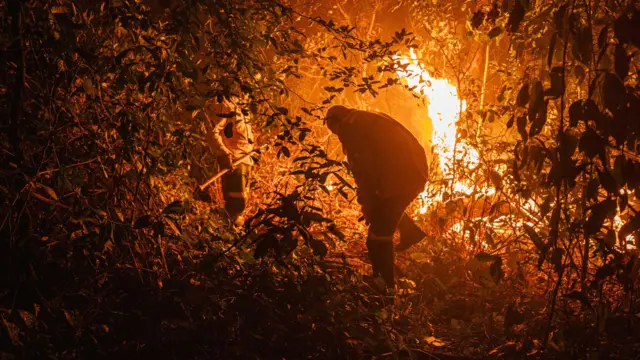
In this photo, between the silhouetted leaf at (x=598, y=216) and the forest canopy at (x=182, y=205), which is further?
the forest canopy at (x=182, y=205)

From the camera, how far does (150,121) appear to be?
321 centimetres

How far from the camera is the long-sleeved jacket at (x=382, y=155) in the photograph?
468 cm

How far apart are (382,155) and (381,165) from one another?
0.09 metres

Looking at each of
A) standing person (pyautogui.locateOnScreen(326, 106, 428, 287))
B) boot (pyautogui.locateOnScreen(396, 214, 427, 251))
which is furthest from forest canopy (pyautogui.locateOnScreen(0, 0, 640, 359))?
boot (pyautogui.locateOnScreen(396, 214, 427, 251))

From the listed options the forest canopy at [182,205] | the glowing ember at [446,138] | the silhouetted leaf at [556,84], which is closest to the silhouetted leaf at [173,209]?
the forest canopy at [182,205]

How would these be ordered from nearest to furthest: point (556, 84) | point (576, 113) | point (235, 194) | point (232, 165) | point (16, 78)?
1. point (576, 113)
2. point (556, 84)
3. point (16, 78)
4. point (232, 165)
5. point (235, 194)

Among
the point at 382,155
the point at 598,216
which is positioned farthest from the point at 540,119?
the point at 382,155

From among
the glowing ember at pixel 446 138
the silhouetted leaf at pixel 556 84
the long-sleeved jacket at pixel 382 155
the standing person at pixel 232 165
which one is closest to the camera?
the silhouetted leaf at pixel 556 84

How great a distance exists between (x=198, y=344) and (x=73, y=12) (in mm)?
1973

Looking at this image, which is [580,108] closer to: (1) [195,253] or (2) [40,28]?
(1) [195,253]

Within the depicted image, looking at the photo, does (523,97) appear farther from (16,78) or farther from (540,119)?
(16,78)

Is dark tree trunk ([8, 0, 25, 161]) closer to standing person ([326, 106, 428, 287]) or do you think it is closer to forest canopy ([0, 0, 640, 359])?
forest canopy ([0, 0, 640, 359])

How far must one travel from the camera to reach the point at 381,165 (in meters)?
4.70

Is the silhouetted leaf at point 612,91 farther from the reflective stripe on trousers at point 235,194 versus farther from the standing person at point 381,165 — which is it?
the reflective stripe on trousers at point 235,194
